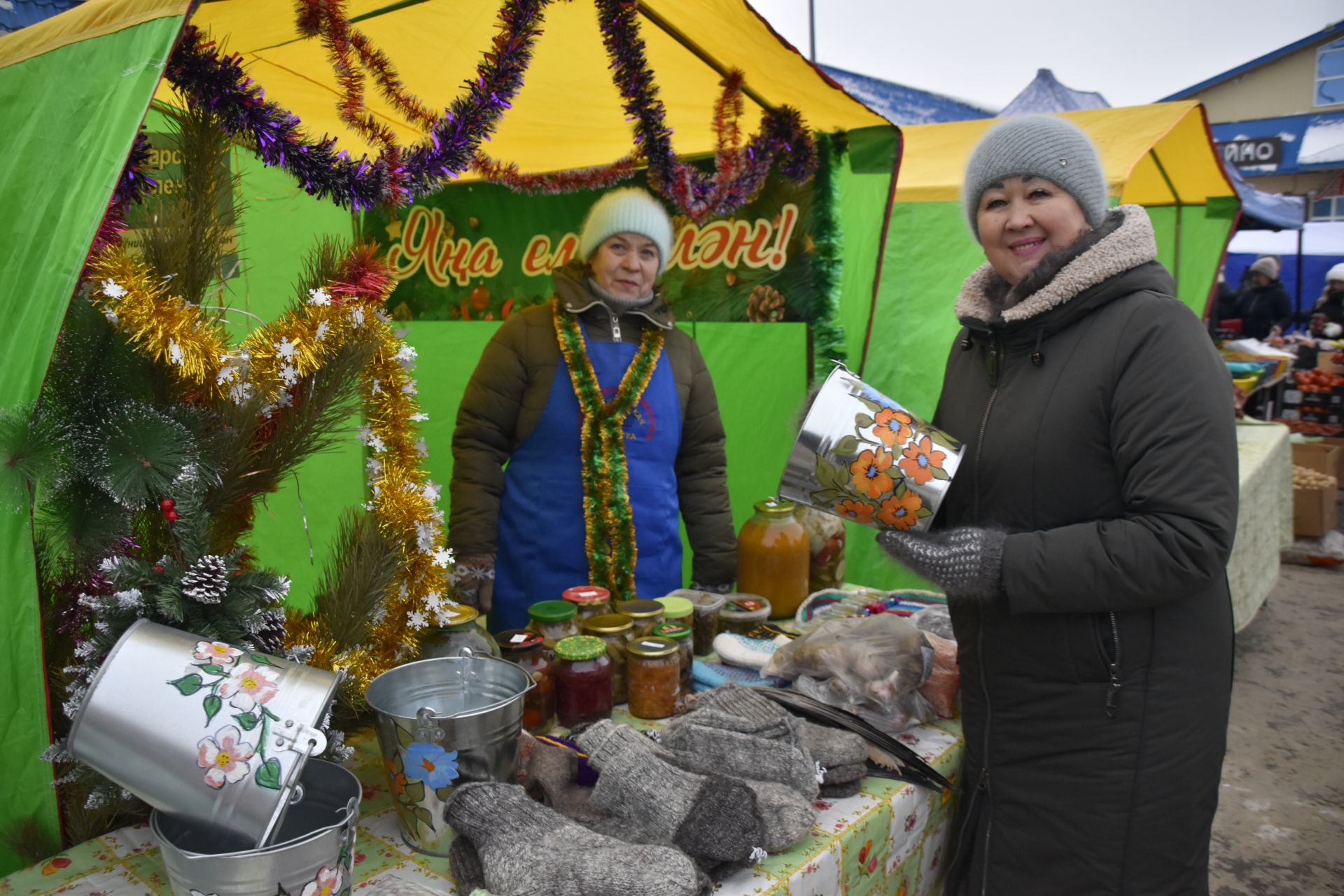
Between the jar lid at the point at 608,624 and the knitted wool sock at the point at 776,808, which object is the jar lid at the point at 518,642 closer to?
the jar lid at the point at 608,624

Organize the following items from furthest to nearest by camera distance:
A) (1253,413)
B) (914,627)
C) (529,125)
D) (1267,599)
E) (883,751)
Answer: (1253,413)
(1267,599)
(529,125)
(914,627)
(883,751)

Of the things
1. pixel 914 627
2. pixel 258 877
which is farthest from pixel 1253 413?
pixel 258 877

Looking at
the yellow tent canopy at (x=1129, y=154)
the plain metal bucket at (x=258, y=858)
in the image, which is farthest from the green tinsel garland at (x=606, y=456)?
the yellow tent canopy at (x=1129, y=154)

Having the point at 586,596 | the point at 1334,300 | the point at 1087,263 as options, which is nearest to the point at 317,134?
the point at 586,596

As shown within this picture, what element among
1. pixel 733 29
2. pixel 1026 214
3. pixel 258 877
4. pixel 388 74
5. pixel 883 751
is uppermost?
pixel 733 29

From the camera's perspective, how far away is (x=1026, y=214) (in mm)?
1497

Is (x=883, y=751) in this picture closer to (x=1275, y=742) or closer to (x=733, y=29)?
(x=733, y=29)

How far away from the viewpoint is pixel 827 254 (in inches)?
129

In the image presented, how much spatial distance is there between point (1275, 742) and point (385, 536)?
4.13 m

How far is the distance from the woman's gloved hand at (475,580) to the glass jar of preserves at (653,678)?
0.85 metres

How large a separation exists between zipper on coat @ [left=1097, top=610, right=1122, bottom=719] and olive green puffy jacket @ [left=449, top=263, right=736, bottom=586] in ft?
4.38

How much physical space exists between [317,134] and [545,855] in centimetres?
305

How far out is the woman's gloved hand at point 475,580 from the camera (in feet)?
7.88

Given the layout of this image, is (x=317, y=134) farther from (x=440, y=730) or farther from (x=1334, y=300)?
(x=1334, y=300)
